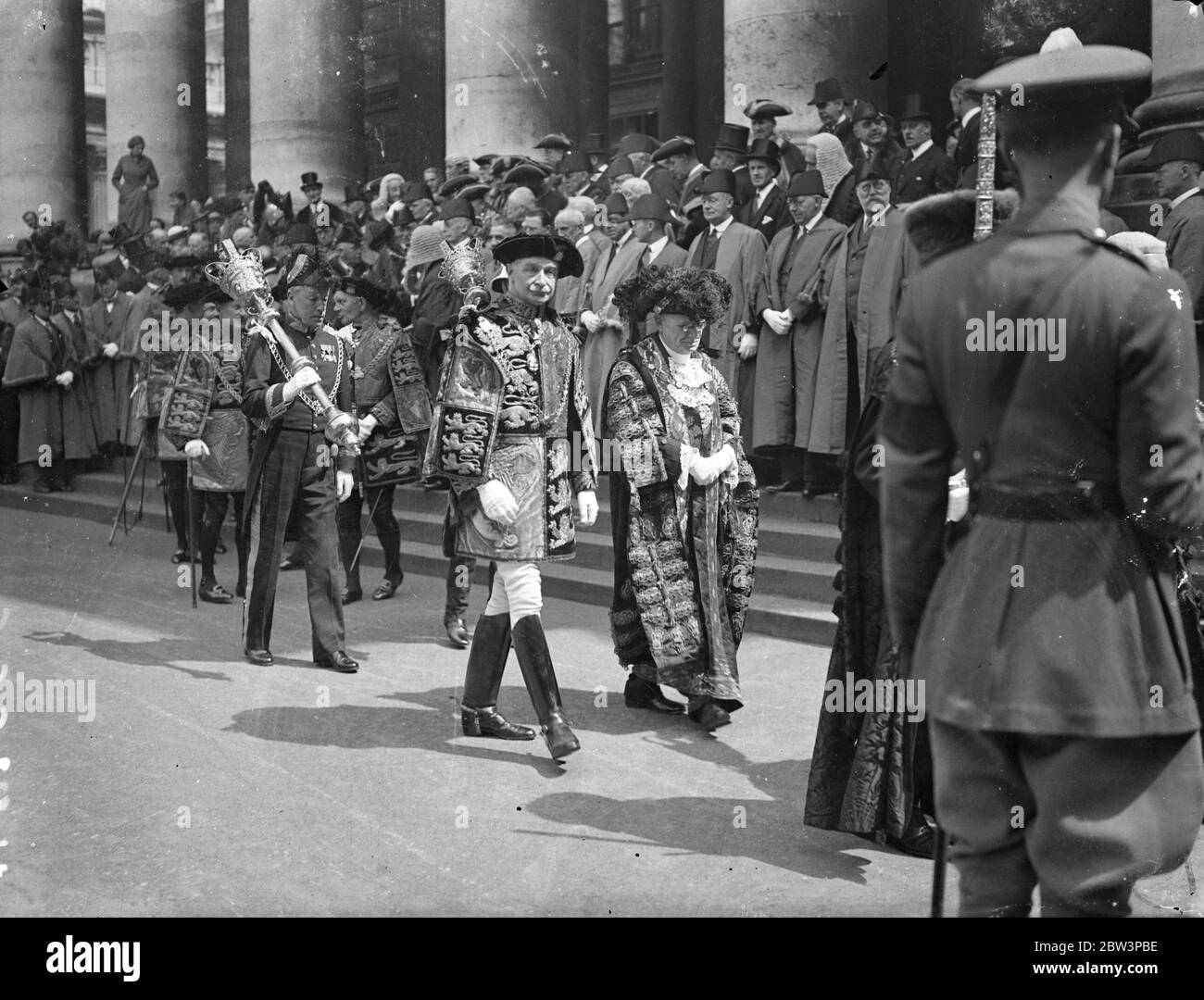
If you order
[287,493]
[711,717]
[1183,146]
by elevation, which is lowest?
[711,717]

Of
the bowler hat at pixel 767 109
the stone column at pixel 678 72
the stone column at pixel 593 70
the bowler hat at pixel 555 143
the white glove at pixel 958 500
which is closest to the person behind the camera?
the white glove at pixel 958 500

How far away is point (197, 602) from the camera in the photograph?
10562 mm

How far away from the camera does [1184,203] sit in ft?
28.5

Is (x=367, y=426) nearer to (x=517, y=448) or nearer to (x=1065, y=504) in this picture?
(x=517, y=448)

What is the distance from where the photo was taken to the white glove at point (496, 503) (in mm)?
6238

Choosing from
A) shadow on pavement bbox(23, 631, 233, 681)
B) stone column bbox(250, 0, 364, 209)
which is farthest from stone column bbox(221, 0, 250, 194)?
shadow on pavement bbox(23, 631, 233, 681)

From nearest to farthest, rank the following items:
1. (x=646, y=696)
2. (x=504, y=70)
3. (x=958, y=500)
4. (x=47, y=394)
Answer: (x=958, y=500) < (x=646, y=696) < (x=504, y=70) < (x=47, y=394)

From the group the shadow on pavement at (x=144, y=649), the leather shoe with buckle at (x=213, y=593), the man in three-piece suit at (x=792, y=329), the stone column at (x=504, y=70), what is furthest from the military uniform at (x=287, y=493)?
the stone column at (x=504, y=70)

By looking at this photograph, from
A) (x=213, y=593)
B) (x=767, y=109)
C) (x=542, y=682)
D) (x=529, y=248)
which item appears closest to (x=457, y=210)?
(x=767, y=109)

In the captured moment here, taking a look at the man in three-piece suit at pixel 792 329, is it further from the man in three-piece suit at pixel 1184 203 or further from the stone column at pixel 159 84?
the stone column at pixel 159 84

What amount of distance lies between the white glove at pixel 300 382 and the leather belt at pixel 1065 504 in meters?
6.02

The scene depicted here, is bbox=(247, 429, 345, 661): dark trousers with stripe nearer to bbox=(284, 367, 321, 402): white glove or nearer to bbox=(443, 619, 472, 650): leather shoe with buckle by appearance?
bbox=(284, 367, 321, 402): white glove

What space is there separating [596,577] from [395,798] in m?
4.63
